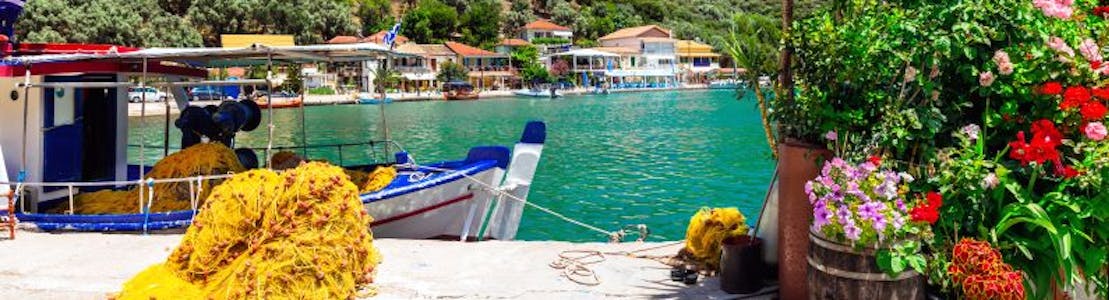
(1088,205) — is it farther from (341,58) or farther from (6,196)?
(6,196)

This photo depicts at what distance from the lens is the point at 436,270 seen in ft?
22.7

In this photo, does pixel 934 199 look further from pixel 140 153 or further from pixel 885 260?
pixel 140 153

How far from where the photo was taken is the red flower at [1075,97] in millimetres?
4211

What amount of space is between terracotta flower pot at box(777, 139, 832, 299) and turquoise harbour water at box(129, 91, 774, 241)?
6.87 ft

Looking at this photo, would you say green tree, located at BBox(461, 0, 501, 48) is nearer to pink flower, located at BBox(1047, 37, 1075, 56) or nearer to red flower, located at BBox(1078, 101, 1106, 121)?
pink flower, located at BBox(1047, 37, 1075, 56)

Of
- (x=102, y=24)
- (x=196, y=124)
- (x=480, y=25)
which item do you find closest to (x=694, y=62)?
(x=480, y=25)

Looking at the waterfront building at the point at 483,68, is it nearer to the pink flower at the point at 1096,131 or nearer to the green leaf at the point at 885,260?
the green leaf at the point at 885,260

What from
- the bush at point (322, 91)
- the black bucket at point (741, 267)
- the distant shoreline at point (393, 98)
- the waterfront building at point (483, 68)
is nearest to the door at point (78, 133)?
the black bucket at point (741, 267)

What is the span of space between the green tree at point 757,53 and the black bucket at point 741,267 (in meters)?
0.81

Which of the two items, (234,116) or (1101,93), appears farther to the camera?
(234,116)

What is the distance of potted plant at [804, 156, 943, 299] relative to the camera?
420 centimetres

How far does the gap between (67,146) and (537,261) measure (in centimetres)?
726

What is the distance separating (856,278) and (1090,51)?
5.58 feet

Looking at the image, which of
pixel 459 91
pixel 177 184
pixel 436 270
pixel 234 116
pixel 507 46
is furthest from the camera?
pixel 507 46
